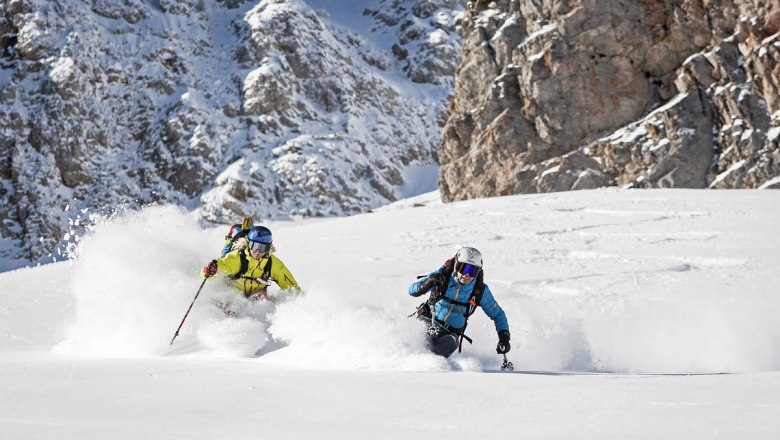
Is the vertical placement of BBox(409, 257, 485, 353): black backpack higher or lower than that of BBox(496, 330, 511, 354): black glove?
higher

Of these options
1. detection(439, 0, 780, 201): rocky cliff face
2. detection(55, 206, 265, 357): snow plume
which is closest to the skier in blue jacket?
detection(55, 206, 265, 357): snow plume

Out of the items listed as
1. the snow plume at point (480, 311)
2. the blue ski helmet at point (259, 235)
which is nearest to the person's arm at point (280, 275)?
the snow plume at point (480, 311)

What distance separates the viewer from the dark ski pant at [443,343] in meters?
6.73

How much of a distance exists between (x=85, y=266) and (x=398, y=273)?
5915 millimetres

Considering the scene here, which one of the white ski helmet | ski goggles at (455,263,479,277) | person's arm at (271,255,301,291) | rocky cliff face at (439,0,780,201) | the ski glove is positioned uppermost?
rocky cliff face at (439,0,780,201)

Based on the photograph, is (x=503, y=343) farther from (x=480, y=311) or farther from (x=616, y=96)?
(x=616, y=96)

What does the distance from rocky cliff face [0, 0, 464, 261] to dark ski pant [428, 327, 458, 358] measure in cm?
9653

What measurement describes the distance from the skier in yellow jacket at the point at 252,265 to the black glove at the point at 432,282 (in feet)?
7.44

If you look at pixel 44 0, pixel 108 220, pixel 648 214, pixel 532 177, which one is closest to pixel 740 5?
pixel 532 177

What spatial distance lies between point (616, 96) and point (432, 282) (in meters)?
42.5

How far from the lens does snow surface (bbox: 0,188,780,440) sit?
3.27m

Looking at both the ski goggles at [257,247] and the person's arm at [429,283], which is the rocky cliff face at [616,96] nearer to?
the person's arm at [429,283]

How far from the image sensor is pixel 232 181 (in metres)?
104

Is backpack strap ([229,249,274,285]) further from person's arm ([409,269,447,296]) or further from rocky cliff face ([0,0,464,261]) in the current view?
rocky cliff face ([0,0,464,261])
